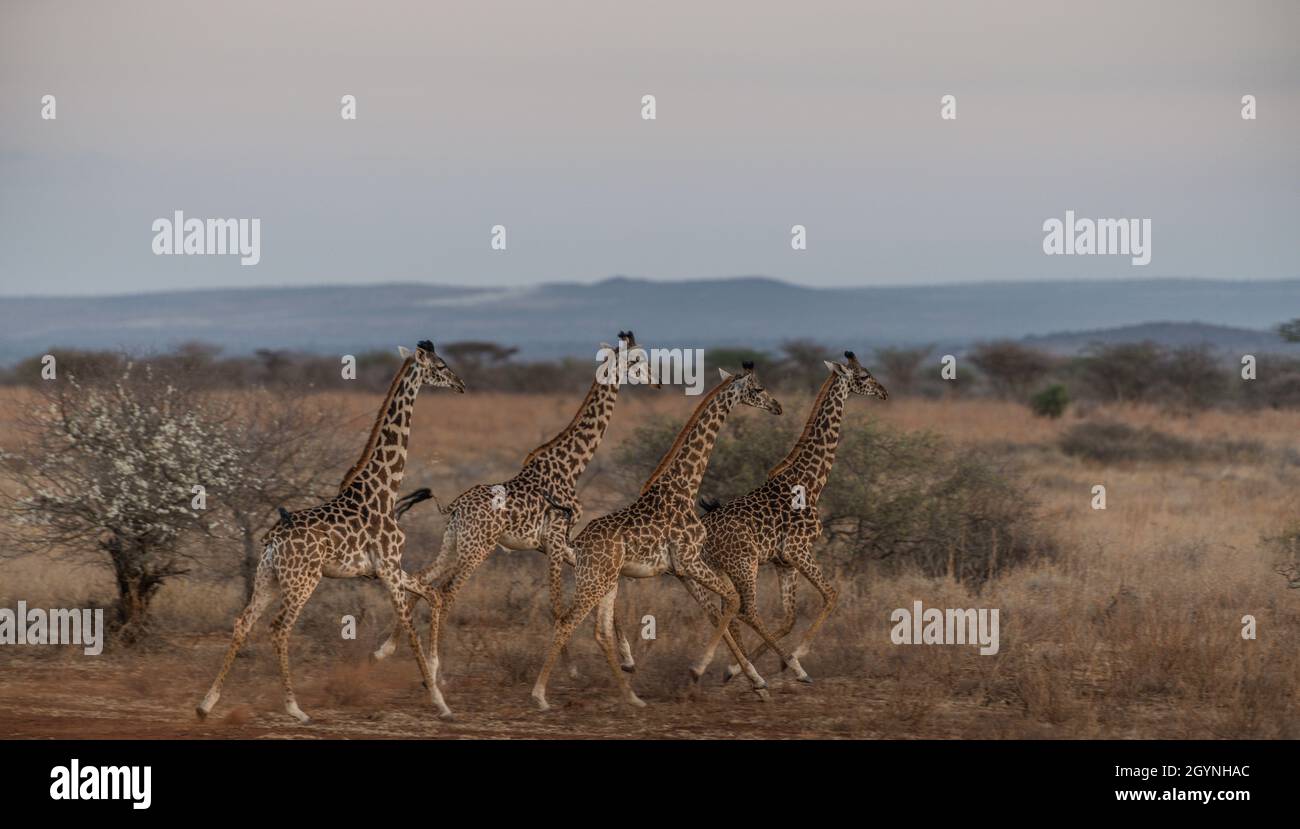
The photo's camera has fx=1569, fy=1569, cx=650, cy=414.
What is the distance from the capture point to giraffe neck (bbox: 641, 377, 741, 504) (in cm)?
1046

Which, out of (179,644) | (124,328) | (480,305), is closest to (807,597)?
(179,644)

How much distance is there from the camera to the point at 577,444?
11.2m

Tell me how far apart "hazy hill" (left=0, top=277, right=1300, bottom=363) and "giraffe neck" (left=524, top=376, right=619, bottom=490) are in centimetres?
9862

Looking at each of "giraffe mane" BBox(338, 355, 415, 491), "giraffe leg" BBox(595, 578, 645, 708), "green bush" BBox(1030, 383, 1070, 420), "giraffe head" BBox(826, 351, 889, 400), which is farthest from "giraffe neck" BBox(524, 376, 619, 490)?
"green bush" BBox(1030, 383, 1070, 420)

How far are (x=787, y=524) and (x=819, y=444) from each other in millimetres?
798

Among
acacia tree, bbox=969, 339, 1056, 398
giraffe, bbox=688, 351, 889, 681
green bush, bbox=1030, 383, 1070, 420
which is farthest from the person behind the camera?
acacia tree, bbox=969, 339, 1056, 398

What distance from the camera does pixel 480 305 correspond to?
13375 cm

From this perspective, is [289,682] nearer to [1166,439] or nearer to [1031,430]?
[1166,439]

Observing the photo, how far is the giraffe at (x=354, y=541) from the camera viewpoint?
9.37m

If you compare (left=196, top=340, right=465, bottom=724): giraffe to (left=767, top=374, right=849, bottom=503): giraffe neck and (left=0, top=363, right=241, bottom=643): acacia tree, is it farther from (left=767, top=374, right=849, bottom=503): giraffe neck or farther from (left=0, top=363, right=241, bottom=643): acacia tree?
(left=767, top=374, right=849, bottom=503): giraffe neck

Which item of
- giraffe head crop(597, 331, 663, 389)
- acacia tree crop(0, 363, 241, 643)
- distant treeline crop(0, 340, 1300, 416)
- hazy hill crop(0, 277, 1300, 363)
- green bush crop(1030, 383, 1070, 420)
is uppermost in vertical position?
hazy hill crop(0, 277, 1300, 363)

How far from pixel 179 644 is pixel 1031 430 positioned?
20.2 metres

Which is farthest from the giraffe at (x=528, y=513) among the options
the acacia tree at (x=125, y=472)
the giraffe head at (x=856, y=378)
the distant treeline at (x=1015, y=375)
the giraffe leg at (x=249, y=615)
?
the distant treeline at (x=1015, y=375)

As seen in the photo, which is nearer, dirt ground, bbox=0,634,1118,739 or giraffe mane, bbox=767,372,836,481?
dirt ground, bbox=0,634,1118,739
